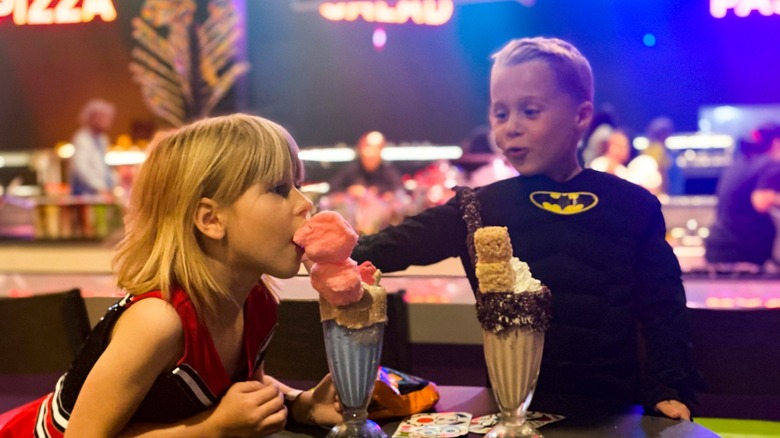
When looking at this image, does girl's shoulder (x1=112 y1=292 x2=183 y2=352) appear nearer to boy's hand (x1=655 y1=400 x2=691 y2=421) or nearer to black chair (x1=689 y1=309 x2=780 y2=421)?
boy's hand (x1=655 y1=400 x2=691 y2=421)

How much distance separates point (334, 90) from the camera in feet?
30.3

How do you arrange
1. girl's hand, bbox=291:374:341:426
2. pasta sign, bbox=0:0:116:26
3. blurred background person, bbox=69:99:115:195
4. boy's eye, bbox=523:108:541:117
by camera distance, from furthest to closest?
blurred background person, bbox=69:99:115:195 < pasta sign, bbox=0:0:116:26 < boy's eye, bbox=523:108:541:117 < girl's hand, bbox=291:374:341:426

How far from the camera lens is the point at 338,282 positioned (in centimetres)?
117

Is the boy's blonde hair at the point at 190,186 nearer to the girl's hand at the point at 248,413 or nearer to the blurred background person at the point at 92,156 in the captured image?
the girl's hand at the point at 248,413

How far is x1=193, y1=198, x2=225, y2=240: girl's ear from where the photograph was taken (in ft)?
4.18

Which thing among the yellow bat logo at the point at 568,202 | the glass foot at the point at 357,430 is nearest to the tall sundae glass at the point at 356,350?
the glass foot at the point at 357,430

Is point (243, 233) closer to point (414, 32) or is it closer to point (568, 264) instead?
point (568, 264)

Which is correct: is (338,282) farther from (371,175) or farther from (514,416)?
(371,175)

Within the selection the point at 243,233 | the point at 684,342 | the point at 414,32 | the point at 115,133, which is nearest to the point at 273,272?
the point at 243,233

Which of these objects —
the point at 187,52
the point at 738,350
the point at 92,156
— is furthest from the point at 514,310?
the point at 92,156

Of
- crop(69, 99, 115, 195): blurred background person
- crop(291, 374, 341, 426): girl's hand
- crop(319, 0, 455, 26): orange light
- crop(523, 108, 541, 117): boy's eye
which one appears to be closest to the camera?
crop(291, 374, 341, 426): girl's hand

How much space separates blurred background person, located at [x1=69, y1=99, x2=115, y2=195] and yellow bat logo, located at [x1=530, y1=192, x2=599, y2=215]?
18.6 feet

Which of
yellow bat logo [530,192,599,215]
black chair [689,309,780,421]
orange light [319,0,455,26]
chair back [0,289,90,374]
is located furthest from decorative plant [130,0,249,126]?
black chair [689,309,780,421]

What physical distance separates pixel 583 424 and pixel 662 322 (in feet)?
1.20
